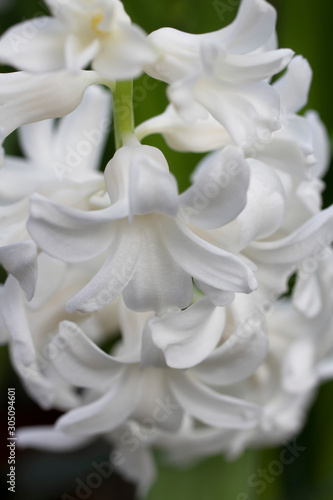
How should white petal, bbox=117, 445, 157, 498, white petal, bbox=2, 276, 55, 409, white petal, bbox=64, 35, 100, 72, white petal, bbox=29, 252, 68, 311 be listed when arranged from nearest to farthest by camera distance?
white petal, bbox=64, 35, 100, 72
white petal, bbox=2, 276, 55, 409
white petal, bbox=29, 252, 68, 311
white petal, bbox=117, 445, 157, 498

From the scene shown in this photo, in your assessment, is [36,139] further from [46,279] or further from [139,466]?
→ [139,466]

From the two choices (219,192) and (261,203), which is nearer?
(219,192)

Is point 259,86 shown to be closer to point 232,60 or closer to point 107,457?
point 232,60

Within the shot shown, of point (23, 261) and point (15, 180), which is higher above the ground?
point (23, 261)

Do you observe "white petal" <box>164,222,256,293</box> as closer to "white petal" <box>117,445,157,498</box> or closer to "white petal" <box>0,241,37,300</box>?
"white petal" <box>0,241,37,300</box>

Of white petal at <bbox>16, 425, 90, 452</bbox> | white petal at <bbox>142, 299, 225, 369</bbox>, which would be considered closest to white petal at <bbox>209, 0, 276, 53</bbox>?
white petal at <bbox>142, 299, 225, 369</bbox>

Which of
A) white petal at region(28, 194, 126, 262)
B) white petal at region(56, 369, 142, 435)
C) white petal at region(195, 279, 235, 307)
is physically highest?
white petal at region(28, 194, 126, 262)

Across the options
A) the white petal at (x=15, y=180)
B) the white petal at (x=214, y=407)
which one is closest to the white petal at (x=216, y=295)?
the white petal at (x=214, y=407)

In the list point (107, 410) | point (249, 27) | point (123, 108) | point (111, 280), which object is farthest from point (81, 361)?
point (249, 27)
